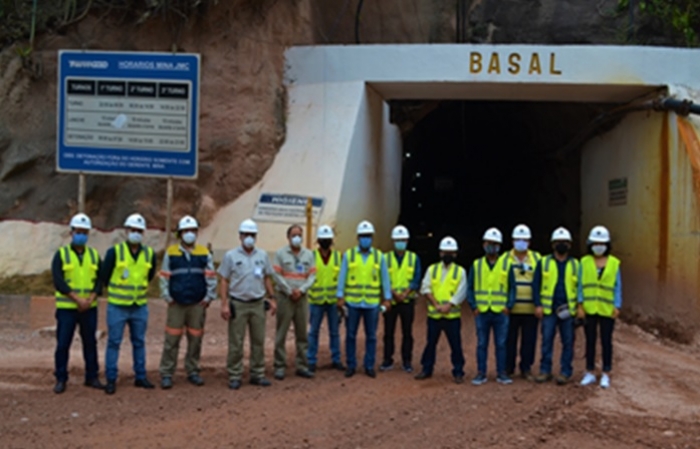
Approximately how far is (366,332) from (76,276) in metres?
3.56

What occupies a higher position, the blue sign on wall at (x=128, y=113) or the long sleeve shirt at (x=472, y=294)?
the blue sign on wall at (x=128, y=113)

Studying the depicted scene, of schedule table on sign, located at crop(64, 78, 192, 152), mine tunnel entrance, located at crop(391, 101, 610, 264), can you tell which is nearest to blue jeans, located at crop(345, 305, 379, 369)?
schedule table on sign, located at crop(64, 78, 192, 152)

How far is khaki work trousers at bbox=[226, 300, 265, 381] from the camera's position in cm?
884

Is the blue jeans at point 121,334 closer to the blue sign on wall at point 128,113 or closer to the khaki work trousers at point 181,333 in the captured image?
the khaki work trousers at point 181,333

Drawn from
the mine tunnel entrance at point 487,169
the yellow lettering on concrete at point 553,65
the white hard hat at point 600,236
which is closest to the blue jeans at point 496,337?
the white hard hat at point 600,236

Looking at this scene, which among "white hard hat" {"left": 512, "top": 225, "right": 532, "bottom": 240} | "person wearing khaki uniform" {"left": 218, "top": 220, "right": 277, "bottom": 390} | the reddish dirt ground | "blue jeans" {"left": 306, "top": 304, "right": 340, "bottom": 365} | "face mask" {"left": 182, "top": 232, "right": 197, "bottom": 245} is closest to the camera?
the reddish dirt ground

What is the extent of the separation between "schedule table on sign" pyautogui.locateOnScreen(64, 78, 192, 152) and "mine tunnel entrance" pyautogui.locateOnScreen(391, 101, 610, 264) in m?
8.67

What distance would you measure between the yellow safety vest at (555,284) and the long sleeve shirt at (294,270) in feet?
9.29

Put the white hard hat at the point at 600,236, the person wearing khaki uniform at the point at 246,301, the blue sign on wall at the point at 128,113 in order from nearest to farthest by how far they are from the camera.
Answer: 1. the person wearing khaki uniform at the point at 246,301
2. the white hard hat at the point at 600,236
3. the blue sign on wall at the point at 128,113

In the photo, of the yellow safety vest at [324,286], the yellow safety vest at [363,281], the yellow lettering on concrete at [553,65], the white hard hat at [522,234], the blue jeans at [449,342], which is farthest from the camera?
the yellow lettering on concrete at [553,65]

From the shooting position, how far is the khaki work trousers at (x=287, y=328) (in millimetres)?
9375

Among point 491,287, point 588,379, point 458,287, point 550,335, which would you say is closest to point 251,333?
point 458,287

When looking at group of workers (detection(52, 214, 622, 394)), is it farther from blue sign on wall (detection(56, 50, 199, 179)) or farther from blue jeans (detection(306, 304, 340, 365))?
blue sign on wall (detection(56, 50, 199, 179))

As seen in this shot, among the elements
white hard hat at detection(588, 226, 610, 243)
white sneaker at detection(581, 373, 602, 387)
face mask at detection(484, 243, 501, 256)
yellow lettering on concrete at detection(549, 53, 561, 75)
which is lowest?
white sneaker at detection(581, 373, 602, 387)
